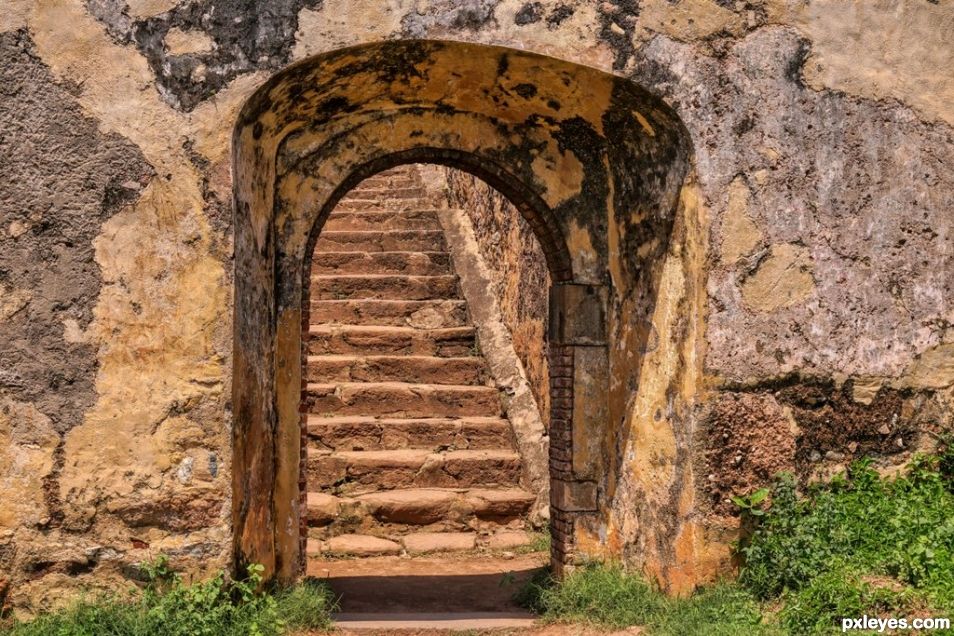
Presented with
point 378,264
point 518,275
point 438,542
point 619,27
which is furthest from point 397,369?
point 619,27

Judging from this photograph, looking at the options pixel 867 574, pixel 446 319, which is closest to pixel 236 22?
pixel 867 574

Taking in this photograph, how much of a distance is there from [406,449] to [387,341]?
120 cm

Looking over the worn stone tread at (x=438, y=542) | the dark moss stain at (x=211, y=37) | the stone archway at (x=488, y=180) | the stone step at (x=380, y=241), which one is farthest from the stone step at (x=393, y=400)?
the dark moss stain at (x=211, y=37)

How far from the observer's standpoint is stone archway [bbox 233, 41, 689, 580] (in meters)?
5.20

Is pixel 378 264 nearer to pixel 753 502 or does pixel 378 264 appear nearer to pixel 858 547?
pixel 753 502

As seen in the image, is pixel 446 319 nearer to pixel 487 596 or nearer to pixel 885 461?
pixel 487 596

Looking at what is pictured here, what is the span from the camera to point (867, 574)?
15.9 ft

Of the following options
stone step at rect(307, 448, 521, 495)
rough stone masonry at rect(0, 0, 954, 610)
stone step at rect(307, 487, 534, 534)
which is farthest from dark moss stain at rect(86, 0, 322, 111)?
stone step at rect(307, 448, 521, 495)

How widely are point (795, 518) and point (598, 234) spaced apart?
200 centimetres

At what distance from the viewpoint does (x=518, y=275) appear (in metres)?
9.21

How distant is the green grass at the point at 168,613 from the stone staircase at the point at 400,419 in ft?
6.71

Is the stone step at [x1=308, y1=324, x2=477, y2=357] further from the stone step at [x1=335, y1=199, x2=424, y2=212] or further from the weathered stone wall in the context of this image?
the stone step at [x1=335, y1=199, x2=424, y2=212]

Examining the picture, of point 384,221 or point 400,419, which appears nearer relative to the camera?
point 400,419

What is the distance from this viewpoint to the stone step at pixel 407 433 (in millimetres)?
8180
